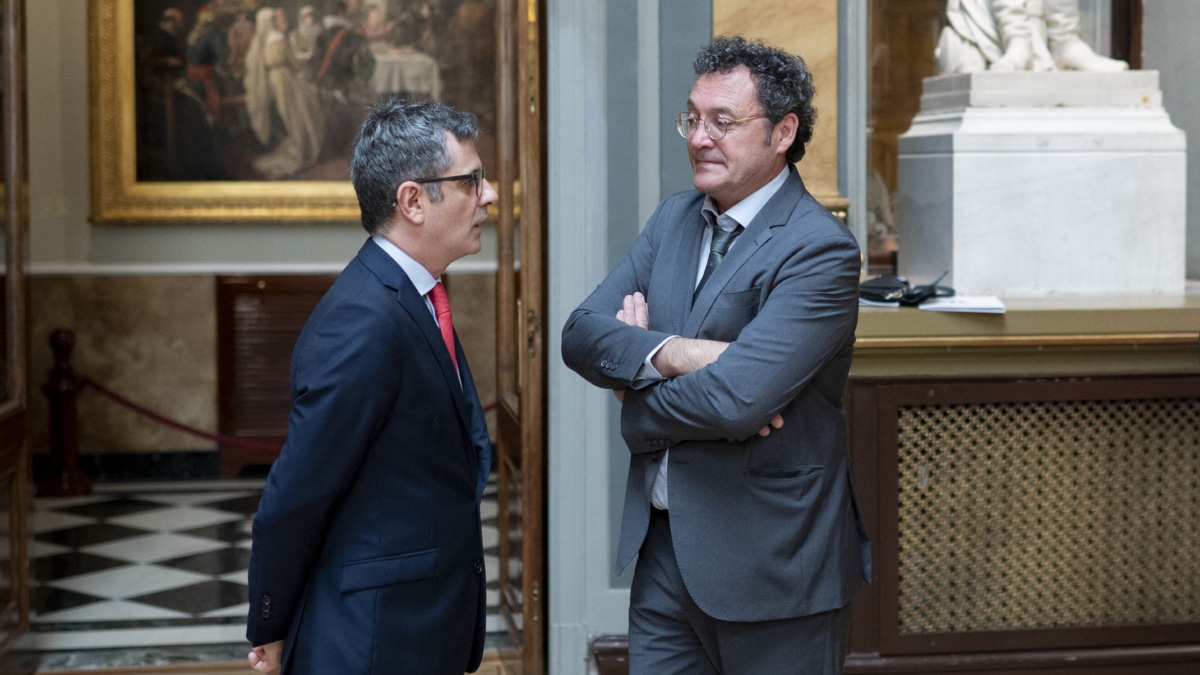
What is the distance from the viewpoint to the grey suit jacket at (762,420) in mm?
2393

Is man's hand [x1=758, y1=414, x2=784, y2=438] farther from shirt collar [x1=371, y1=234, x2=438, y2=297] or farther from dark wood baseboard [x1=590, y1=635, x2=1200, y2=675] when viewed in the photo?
dark wood baseboard [x1=590, y1=635, x2=1200, y2=675]

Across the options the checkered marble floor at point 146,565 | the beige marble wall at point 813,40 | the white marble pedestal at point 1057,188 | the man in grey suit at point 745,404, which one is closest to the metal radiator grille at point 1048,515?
the white marble pedestal at point 1057,188

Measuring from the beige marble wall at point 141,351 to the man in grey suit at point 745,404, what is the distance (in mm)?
5992

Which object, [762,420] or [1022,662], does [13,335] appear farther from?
[1022,662]

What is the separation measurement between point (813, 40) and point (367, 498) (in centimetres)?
239

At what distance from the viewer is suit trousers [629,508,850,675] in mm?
2516

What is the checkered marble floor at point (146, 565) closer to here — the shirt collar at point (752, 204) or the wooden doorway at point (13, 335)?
the wooden doorway at point (13, 335)

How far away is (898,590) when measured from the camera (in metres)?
4.00

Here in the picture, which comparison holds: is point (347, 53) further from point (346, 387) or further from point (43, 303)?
point (346, 387)

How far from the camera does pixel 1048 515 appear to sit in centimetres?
404

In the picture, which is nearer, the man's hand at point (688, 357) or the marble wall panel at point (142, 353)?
the man's hand at point (688, 357)

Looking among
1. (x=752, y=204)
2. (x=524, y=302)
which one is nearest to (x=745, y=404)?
(x=752, y=204)

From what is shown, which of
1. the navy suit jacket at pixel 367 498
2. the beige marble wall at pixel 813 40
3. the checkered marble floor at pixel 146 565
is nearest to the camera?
the navy suit jacket at pixel 367 498

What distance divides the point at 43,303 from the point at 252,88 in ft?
6.01
